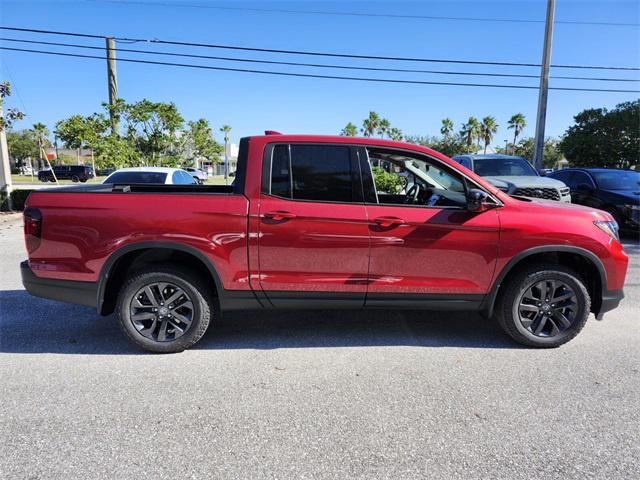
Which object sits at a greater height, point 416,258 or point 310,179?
point 310,179

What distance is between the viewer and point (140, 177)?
10.0m

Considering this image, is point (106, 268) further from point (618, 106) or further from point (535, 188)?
point (618, 106)

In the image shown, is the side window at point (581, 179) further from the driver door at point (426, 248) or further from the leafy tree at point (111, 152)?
the leafy tree at point (111, 152)

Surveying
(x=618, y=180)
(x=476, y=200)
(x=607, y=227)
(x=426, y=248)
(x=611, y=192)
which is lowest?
(x=426, y=248)

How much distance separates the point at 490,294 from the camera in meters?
3.82

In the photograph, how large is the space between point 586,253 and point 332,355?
2.36 meters

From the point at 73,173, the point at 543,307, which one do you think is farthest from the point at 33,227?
the point at 73,173

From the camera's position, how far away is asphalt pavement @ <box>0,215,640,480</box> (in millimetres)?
2400

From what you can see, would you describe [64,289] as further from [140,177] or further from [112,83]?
[112,83]

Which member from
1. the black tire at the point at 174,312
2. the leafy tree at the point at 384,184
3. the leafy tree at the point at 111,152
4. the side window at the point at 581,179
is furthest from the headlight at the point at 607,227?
the leafy tree at the point at 111,152

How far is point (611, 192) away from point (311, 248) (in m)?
9.22

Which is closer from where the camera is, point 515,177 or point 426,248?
point 426,248

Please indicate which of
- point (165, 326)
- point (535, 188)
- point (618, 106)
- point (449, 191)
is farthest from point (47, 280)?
point (618, 106)

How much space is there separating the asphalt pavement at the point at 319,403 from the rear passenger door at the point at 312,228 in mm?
598
